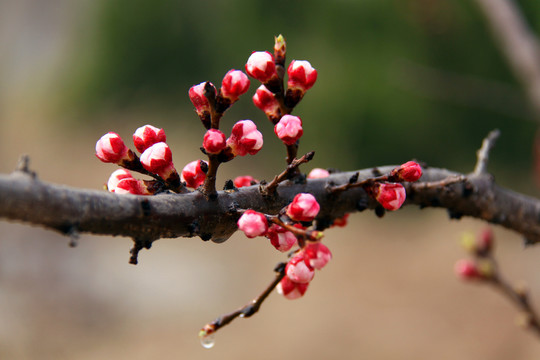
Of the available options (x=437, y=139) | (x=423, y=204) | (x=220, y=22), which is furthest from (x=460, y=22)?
(x=423, y=204)

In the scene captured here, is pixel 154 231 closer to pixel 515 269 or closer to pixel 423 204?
pixel 423 204

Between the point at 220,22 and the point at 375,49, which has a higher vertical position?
the point at 220,22

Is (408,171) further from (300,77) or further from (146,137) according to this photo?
(146,137)

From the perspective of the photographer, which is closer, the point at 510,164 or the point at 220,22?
the point at 510,164

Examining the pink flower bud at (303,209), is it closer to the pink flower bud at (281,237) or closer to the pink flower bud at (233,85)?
the pink flower bud at (281,237)

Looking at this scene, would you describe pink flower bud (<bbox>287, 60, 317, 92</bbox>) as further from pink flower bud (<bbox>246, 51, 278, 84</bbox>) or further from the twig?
the twig

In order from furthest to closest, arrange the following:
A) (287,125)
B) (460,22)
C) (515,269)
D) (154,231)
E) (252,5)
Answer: (252,5)
(515,269)
(460,22)
(287,125)
(154,231)

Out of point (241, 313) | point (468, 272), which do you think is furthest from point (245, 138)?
point (468, 272)
